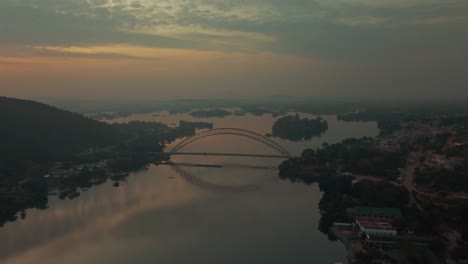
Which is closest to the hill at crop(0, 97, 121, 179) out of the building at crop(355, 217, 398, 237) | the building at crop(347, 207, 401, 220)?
the building at crop(347, 207, 401, 220)

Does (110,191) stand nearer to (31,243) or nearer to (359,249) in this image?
(31,243)

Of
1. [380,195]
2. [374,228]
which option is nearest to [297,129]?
[380,195]

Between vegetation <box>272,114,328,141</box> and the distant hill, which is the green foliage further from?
vegetation <box>272,114,328,141</box>

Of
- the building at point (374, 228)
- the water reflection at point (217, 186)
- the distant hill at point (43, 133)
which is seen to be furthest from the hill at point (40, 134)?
the building at point (374, 228)

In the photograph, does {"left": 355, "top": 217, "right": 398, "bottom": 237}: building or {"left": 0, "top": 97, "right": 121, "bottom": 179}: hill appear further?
{"left": 0, "top": 97, "right": 121, "bottom": 179}: hill

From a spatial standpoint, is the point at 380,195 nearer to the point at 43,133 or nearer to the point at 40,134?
the point at 40,134

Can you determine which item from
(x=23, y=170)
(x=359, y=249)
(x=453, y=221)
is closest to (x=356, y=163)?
(x=453, y=221)

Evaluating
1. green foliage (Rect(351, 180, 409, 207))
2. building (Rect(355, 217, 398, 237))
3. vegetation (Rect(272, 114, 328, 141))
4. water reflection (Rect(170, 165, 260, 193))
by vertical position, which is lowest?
water reflection (Rect(170, 165, 260, 193))
